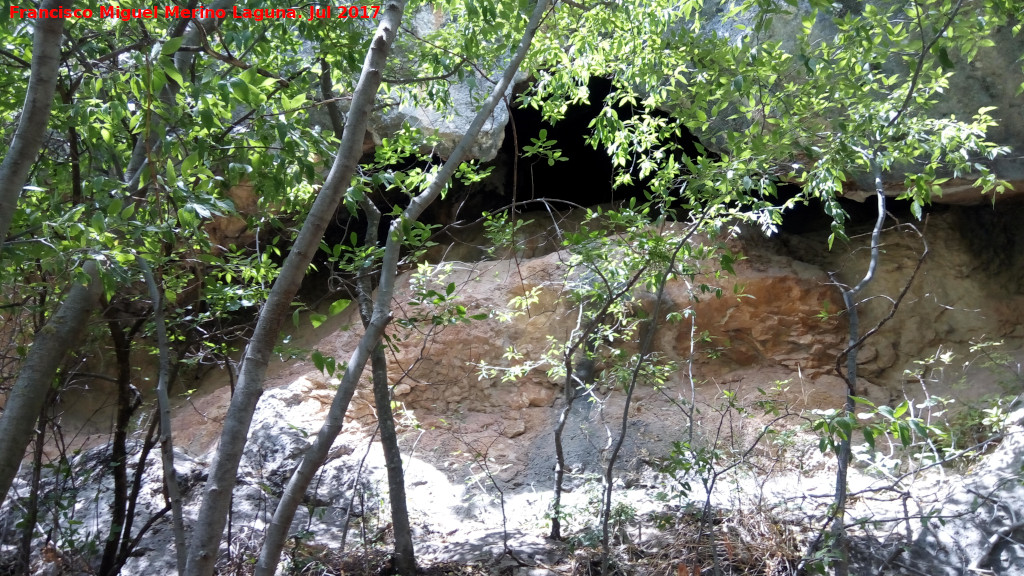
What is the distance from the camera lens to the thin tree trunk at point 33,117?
7.00 feet

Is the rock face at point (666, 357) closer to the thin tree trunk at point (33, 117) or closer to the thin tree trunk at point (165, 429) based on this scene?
the thin tree trunk at point (165, 429)

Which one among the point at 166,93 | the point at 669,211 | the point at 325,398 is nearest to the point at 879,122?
the point at 669,211

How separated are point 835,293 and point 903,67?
7.94 ft

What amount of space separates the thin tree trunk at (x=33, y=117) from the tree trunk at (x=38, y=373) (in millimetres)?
661

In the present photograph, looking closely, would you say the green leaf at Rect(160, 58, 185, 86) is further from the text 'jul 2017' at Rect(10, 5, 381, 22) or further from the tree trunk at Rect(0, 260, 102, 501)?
the tree trunk at Rect(0, 260, 102, 501)

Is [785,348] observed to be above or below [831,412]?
above

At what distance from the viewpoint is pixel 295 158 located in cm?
282

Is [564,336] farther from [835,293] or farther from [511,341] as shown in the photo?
[835,293]

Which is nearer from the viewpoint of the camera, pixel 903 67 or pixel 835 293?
pixel 903 67

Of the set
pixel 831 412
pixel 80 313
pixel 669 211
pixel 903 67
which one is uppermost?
pixel 903 67

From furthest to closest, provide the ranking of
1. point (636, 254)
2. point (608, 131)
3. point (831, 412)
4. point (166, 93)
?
point (608, 131) < point (636, 254) < point (166, 93) < point (831, 412)

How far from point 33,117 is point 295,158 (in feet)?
2.97

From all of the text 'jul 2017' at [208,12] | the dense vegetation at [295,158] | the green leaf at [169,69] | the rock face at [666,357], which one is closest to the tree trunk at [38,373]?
the dense vegetation at [295,158]

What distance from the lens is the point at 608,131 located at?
451 centimetres
